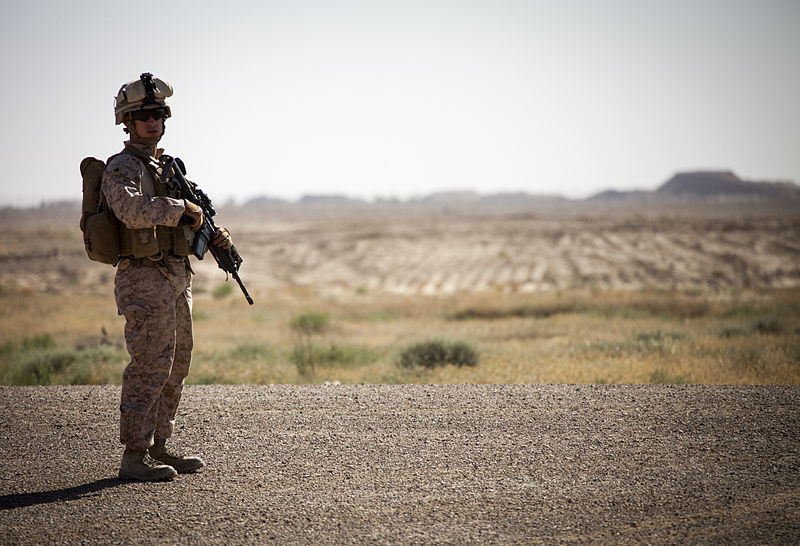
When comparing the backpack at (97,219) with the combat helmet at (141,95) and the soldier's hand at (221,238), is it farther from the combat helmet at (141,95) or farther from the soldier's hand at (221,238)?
the soldier's hand at (221,238)

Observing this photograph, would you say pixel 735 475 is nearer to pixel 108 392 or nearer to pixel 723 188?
pixel 108 392

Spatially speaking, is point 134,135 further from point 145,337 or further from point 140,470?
point 140,470

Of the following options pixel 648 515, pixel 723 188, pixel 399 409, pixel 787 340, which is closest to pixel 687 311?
pixel 787 340

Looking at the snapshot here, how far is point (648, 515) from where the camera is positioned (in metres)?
3.35

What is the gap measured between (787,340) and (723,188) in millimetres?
196445

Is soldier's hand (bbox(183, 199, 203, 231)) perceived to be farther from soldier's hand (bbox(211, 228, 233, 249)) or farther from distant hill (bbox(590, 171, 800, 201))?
distant hill (bbox(590, 171, 800, 201))

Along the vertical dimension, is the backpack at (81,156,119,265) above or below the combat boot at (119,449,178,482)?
above

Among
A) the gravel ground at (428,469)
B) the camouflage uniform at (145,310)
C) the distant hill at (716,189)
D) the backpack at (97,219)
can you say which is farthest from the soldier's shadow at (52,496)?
the distant hill at (716,189)

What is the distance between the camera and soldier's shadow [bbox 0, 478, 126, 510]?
140 inches

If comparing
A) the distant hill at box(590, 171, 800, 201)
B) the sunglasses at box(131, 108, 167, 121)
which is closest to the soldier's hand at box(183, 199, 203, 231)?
the sunglasses at box(131, 108, 167, 121)

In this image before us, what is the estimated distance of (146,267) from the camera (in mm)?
3887

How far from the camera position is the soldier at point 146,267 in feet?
12.4

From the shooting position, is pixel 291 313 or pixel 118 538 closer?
pixel 118 538

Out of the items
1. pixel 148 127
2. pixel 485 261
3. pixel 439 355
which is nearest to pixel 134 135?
pixel 148 127
